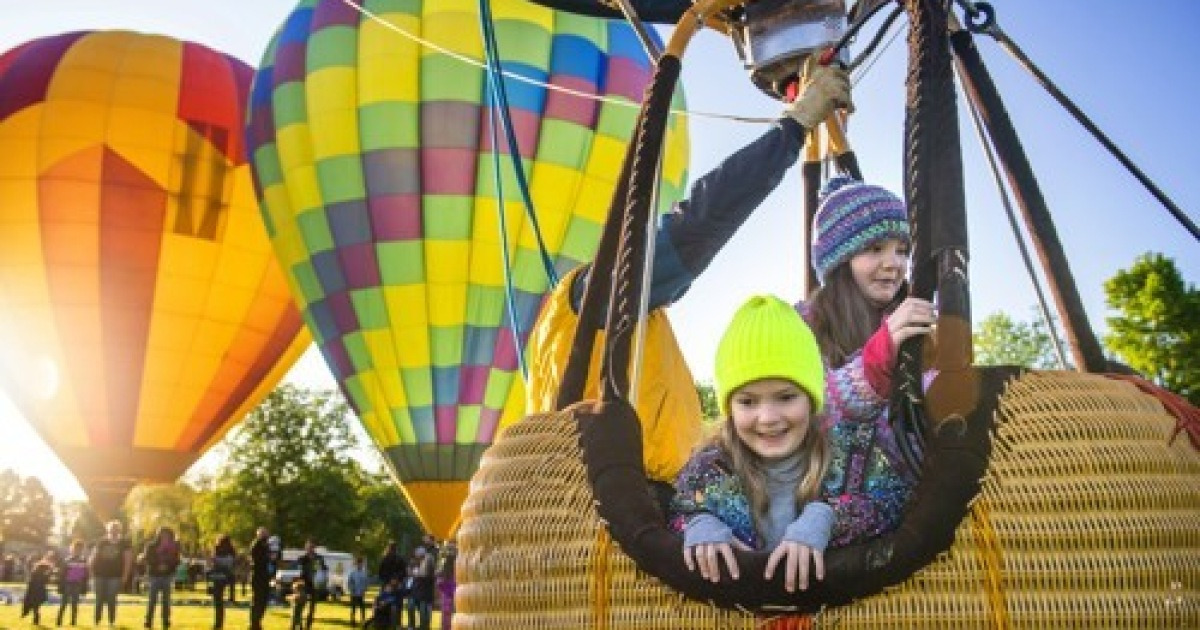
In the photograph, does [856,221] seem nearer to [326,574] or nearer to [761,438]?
[761,438]

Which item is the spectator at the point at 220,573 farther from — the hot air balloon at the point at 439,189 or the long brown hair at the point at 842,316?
the long brown hair at the point at 842,316

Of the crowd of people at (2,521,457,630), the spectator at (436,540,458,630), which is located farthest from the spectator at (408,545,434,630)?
the spectator at (436,540,458,630)

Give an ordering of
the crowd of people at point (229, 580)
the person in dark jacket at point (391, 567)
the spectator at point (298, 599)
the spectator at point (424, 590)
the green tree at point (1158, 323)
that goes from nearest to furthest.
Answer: the crowd of people at point (229, 580) → the spectator at point (298, 599) → the spectator at point (424, 590) → the person in dark jacket at point (391, 567) → the green tree at point (1158, 323)

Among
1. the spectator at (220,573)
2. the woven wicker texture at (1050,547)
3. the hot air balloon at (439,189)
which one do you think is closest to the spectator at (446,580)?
the hot air balloon at (439,189)

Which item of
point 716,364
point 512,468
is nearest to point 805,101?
point 716,364

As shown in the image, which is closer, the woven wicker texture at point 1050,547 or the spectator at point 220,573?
the woven wicker texture at point 1050,547

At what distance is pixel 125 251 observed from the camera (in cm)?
1261

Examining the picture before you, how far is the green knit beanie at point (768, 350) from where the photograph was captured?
1.34 meters

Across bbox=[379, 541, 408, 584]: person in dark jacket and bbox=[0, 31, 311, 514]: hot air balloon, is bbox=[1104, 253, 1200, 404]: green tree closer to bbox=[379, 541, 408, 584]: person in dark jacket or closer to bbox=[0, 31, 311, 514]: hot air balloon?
bbox=[379, 541, 408, 584]: person in dark jacket

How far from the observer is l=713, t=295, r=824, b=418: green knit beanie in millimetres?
1343

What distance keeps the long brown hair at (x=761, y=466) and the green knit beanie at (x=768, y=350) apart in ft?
0.16

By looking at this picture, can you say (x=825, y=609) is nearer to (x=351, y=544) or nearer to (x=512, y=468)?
(x=512, y=468)

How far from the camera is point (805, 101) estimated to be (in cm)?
186

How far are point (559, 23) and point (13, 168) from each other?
6.74 metres
